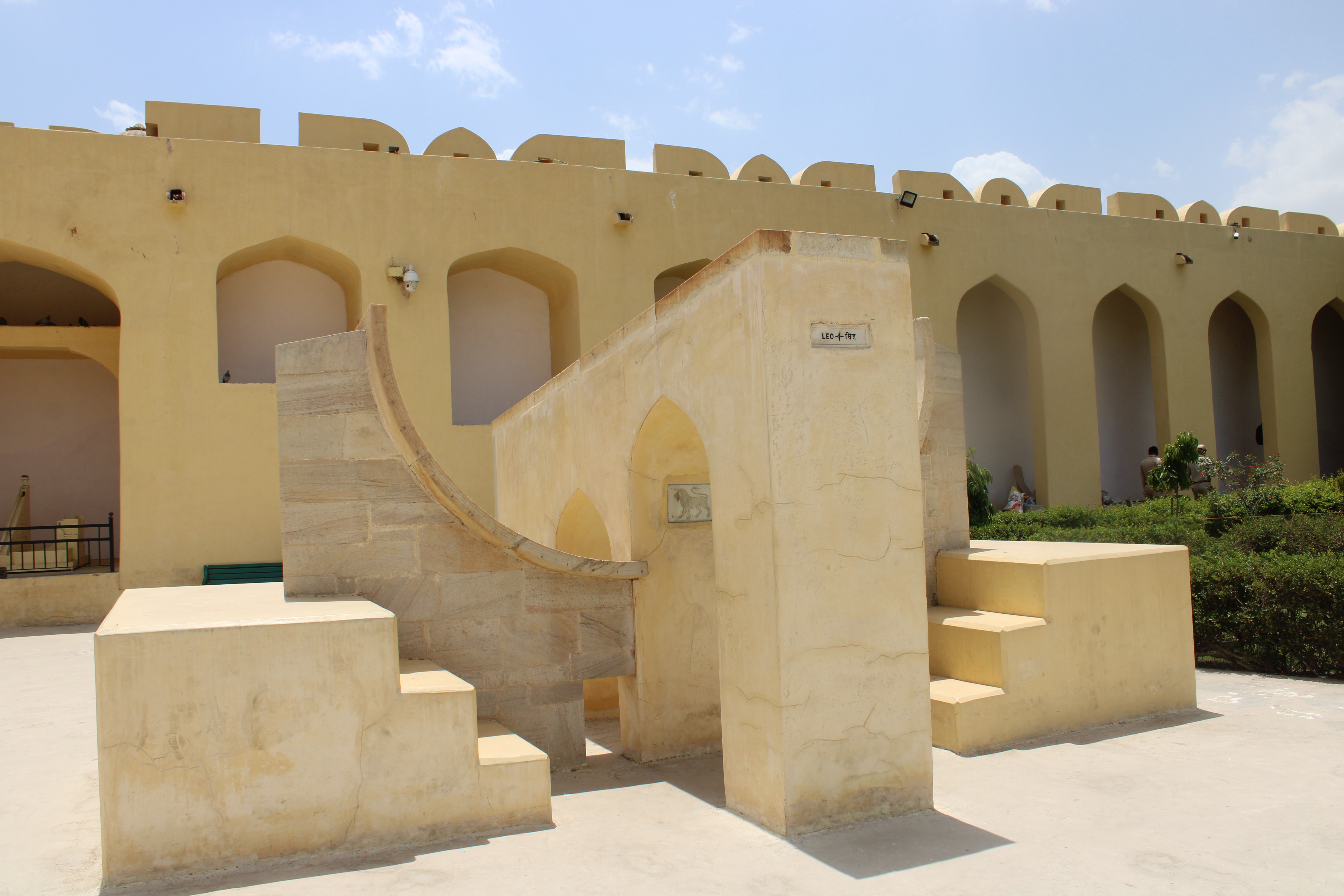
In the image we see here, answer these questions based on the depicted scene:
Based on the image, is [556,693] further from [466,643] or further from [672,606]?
Result: [672,606]

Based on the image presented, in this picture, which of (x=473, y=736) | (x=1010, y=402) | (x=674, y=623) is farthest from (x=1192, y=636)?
(x=1010, y=402)

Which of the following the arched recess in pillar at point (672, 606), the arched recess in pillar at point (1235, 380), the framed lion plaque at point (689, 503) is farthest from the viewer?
the arched recess in pillar at point (1235, 380)

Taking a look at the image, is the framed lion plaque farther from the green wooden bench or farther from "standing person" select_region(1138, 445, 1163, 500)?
"standing person" select_region(1138, 445, 1163, 500)

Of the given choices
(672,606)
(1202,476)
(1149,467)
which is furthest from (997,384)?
(672,606)

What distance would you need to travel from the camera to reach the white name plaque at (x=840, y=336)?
391 centimetres

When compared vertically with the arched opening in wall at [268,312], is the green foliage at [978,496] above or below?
below

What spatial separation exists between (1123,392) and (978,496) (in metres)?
6.89

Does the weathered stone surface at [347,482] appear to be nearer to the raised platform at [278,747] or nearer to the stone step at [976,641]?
the raised platform at [278,747]

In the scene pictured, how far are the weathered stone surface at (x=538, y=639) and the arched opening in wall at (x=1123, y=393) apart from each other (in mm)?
15278

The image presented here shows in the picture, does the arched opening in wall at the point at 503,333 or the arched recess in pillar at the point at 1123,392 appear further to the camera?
the arched recess in pillar at the point at 1123,392

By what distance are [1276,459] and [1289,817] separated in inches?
528

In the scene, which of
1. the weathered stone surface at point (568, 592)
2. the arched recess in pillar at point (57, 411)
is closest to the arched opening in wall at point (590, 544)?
the weathered stone surface at point (568, 592)

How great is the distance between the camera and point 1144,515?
11.8 m

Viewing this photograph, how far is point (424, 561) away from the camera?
4859 mm
